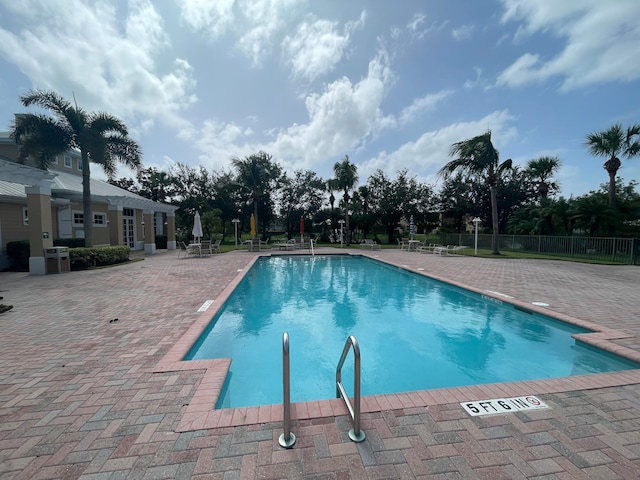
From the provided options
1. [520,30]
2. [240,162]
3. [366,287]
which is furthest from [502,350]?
[240,162]

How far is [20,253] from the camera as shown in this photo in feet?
37.0

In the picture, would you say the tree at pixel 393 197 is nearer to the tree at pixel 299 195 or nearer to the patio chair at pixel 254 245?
the tree at pixel 299 195

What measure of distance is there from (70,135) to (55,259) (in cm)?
628

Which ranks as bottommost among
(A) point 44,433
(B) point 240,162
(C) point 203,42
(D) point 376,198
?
(A) point 44,433

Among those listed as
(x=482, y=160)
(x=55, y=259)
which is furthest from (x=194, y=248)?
(x=482, y=160)

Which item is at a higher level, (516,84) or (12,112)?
(516,84)

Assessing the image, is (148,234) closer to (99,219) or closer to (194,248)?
(99,219)

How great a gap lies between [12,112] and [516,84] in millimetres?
22414

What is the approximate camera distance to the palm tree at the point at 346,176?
2533 cm

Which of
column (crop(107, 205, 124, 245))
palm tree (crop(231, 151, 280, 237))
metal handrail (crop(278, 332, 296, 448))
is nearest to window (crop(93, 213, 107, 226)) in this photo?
column (crop(107, 205, 124, 245))

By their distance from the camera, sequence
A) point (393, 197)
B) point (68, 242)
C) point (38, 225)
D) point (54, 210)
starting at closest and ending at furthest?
point (38, 225) → point (68, 242) → point (54, 210) → point (393, 197)

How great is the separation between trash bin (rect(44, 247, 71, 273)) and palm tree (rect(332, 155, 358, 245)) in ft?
64.1

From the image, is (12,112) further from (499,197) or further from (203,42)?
(499,197)

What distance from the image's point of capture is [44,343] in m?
4.10
